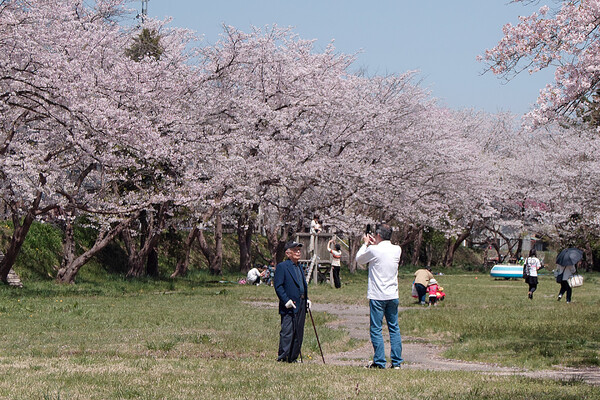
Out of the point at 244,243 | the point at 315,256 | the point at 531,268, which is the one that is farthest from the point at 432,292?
the point at 244,243

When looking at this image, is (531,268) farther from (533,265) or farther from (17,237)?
(17,237)

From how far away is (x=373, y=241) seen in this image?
10258mm

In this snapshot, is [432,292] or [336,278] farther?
[336,278]

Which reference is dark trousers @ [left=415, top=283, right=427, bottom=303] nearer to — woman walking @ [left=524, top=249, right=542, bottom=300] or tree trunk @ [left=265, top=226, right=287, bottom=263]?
woman walking @ [left=524, top=249, right=542, bottom=300]

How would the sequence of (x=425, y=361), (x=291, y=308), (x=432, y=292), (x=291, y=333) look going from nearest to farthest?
(x=291, y=308), (x=291, y=333), (x=425, y=361), (x=432, y=292)

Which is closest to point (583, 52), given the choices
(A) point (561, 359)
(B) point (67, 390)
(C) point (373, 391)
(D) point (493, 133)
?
(A) point (561, 359)

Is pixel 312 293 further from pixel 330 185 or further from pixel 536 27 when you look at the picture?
pixel 536 27

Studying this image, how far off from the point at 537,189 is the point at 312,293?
3540 centimetres

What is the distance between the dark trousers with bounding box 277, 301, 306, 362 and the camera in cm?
1050

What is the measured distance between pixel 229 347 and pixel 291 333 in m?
2.20

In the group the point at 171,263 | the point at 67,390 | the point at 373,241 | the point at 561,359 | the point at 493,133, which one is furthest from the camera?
the point at 493,133

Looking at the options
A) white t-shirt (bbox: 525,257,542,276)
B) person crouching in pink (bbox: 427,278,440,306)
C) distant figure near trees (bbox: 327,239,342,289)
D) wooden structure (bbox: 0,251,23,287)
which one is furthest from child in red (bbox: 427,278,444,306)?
wooden structure (bbox: 0,251,23,287)

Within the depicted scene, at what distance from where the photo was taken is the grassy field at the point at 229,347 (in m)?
7.73

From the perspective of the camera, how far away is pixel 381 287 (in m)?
10.2
